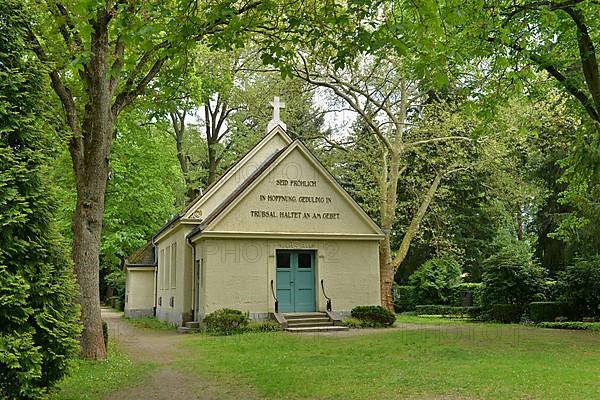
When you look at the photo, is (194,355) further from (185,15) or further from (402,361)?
(185,15)

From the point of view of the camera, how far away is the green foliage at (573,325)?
1817cm

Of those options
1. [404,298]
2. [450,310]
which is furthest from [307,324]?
[404,298]

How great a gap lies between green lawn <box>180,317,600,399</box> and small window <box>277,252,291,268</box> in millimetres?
3870

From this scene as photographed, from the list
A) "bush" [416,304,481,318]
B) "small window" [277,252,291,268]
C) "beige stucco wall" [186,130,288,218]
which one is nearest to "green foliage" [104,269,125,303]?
"beige stucco wall" [186,130,288,218]

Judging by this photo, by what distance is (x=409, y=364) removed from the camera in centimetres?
1096

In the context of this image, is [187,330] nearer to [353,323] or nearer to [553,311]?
[353,323]

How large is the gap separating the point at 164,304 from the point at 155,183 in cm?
720

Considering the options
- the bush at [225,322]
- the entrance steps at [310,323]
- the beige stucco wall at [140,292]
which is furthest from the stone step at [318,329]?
the beige stucco wall at [140,292]

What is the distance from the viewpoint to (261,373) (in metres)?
10.1

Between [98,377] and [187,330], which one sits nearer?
[98,377]

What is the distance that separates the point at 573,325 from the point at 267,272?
10.5 metres

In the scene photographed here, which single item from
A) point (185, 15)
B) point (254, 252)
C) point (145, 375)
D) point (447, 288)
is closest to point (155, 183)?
point (254, 252)

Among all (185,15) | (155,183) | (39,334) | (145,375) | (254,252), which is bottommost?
(145,375)

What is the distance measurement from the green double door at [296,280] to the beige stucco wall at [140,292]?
12.6m
